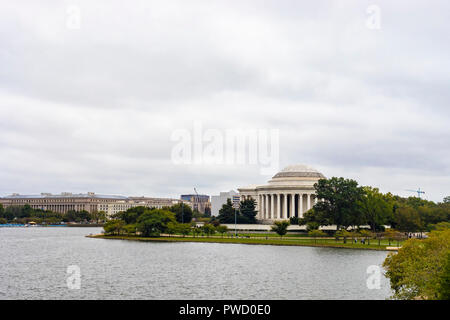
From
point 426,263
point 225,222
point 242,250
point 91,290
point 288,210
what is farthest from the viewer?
point 288,210

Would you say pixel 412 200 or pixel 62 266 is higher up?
pixel 412 200

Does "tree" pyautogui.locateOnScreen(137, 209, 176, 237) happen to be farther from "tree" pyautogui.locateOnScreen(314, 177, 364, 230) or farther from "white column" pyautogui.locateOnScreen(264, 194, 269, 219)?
"white column" pyautogui.locateOnScreen(264, 194, 269, 219)

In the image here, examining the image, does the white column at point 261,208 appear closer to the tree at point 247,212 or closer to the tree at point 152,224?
the tree at point 247,212

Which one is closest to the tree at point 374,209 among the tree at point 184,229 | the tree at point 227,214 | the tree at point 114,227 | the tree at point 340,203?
the tree at point 340,203

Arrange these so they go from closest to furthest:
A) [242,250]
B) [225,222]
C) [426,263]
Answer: [426,263] < [242,250] < [225,222]

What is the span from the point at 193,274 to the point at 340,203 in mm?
61597

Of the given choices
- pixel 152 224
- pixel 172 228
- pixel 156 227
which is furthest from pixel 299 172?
pixel 152 224

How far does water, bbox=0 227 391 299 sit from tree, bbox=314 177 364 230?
3032cm

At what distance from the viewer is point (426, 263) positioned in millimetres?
33062

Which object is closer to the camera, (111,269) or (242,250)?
(111,269)

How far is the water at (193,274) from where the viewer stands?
130 ft

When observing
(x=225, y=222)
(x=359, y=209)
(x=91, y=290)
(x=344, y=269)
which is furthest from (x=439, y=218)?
(x=91, y=290)
